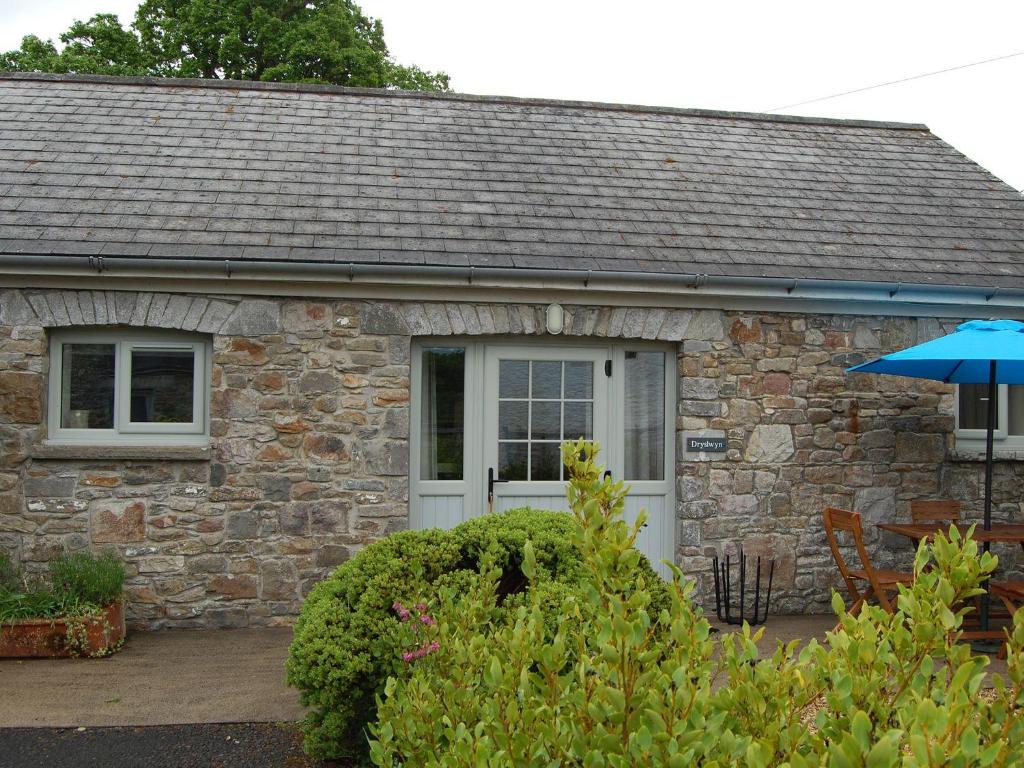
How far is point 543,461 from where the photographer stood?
7.52 metres

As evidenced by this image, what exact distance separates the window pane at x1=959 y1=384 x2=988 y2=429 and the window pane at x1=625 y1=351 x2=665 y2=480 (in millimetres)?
2823

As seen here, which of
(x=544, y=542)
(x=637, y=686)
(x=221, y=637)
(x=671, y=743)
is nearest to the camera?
(x=671, y=743)

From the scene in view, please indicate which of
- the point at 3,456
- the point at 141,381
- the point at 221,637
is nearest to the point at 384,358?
the point at 141,381

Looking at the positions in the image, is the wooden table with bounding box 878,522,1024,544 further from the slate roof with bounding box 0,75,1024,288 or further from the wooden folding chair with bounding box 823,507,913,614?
the slate roof with bounding box 0,75,1024,288

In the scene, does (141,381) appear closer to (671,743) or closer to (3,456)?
(3,456)

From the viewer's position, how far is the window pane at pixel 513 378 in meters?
7.48

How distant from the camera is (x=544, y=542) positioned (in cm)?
446

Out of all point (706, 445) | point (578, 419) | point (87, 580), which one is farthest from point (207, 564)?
point (706, 445)

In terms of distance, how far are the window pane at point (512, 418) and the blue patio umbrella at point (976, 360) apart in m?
2.70

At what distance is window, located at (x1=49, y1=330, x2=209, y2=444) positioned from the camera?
693 centimetres

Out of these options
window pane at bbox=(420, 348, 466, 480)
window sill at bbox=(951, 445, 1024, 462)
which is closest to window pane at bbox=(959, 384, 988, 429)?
window sill at bbox=(951, 445, 1024, 462)

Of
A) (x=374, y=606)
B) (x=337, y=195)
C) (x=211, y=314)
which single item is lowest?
(x=374, y=606)

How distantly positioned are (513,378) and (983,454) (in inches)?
168

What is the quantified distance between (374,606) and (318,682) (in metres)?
0.41
